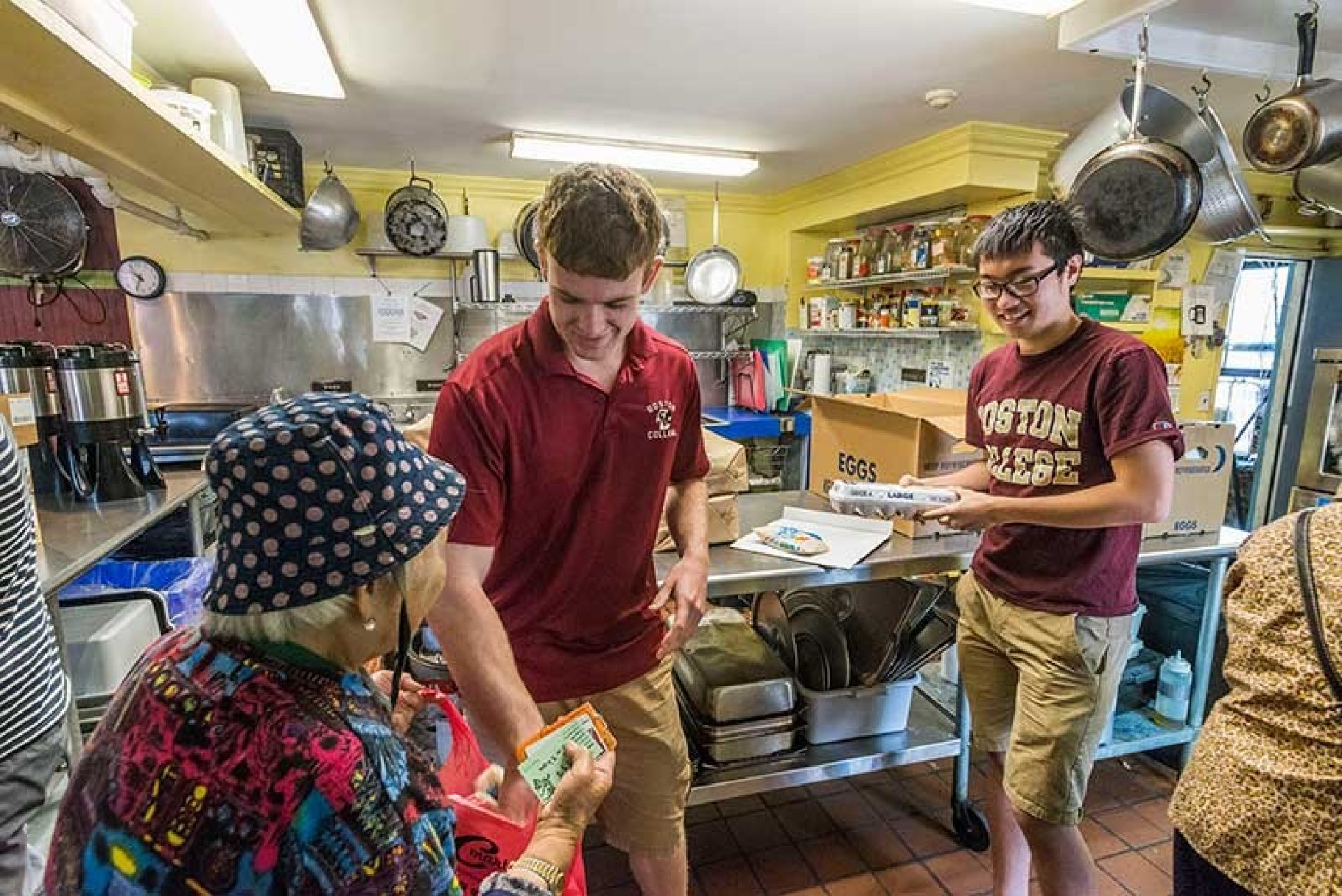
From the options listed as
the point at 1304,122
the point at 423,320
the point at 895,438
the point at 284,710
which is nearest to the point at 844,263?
the point at 1304,122

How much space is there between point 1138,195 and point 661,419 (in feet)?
5.38

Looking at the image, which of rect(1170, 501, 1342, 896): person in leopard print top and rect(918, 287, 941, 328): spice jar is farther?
rect(918, 287, 941, 328): spice jar

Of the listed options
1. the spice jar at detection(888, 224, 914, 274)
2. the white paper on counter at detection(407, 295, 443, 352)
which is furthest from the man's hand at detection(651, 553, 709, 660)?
the white paper on counter at detection(407, 295, 443, 352)

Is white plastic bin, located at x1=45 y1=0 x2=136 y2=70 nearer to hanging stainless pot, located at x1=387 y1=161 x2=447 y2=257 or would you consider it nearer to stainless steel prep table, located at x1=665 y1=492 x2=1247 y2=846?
stainless steel prep table, located at x1=665 y1=492 x2=1247 y2=846

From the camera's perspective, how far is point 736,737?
74.5 inches

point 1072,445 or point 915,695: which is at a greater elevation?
point 1072,445

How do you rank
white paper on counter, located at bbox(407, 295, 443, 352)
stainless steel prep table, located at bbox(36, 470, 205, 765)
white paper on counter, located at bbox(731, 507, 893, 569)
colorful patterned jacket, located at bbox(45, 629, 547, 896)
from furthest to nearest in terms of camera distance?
white paper on counter, located at bbox(407, 295, 443, 352) → white paper on counter, located at bbox(731, 507, 893, 569) → stainless steel prep table, located at bbox(36, 470, 205, 765) → colorful patterned jacket, located at bbox(45, 629, 547, 896)

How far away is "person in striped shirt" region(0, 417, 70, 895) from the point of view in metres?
1.19

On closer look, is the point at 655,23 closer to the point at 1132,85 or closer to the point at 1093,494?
the point at 1132,85

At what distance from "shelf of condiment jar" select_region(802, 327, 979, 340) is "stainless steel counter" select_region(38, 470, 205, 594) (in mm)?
3174

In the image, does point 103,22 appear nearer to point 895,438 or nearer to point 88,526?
point 88,526

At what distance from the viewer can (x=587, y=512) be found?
1.23 meters

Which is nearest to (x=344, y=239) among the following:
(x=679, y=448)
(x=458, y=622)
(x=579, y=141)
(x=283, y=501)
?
(x=579, y=141)

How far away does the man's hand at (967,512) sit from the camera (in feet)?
4.84
